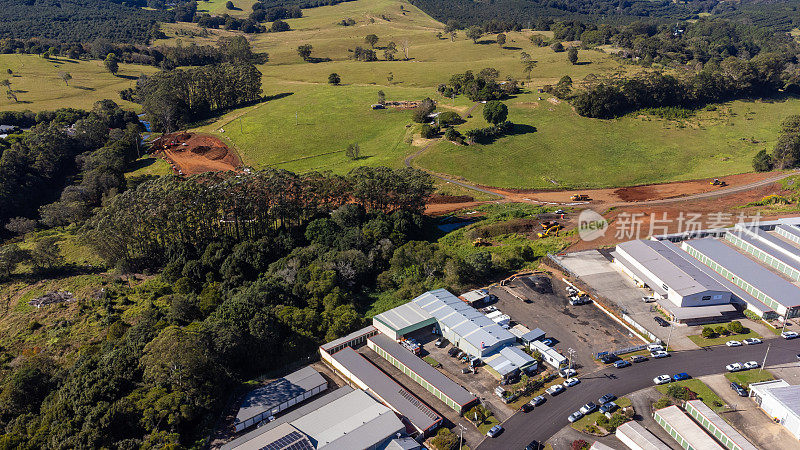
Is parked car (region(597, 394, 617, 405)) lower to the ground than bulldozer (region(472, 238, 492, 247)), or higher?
lower

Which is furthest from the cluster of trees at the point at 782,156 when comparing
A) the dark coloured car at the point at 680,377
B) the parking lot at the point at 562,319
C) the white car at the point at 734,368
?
the dark coloured car at the point at 680,377

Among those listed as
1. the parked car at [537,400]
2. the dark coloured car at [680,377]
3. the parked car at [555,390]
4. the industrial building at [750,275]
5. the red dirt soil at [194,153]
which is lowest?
the parked car at [537,400]

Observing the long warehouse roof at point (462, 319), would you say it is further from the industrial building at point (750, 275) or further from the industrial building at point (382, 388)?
the industrial building at point (750, 275)

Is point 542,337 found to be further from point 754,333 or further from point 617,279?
point 754,333

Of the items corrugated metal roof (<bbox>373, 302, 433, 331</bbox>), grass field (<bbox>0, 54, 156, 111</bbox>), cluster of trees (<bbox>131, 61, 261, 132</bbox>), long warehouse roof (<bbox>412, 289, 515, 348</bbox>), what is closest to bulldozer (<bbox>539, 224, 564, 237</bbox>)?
long warehouse roof (<bbox>412, 289, 515, 348</bbox>)

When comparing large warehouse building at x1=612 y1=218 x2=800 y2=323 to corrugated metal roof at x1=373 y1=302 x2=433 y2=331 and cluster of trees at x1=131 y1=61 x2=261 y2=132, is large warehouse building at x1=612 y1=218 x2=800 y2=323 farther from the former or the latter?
cluster of trees at x1=131 y1=61 x2=261 y2=132

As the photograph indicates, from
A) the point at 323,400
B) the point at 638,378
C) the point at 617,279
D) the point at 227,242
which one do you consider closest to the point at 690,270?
the point at 617,279
